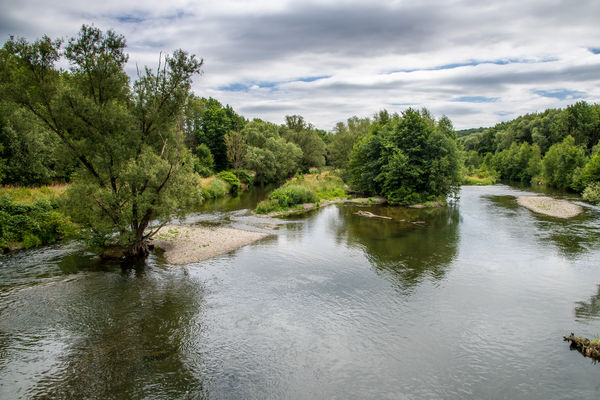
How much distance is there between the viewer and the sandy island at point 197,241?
2420cm

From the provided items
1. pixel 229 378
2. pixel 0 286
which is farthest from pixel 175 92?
pixel 229 378

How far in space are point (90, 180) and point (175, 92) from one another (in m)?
7.73

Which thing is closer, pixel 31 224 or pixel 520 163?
pixel 31 224

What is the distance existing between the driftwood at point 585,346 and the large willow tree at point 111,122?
21108 millimetres

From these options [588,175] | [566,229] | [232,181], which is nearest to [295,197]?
[232,181]

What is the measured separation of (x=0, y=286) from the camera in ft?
58.7

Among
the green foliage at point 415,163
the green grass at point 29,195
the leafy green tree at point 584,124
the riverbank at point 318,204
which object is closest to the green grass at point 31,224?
the green grass at point 29,195

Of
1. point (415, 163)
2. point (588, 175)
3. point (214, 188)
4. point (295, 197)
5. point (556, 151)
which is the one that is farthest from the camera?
point (556, 151)

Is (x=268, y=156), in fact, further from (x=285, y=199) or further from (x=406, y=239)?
(x=406, y=239)

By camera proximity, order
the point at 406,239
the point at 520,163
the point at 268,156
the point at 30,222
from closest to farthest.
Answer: the point at 30,222 → the point at 406,239 → the point at 268,156 → the point at 520,163

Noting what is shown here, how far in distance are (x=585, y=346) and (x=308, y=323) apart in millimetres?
10675

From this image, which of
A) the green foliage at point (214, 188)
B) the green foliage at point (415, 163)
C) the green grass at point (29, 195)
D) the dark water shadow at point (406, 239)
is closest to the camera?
the dark water shadow at point (406, 239)

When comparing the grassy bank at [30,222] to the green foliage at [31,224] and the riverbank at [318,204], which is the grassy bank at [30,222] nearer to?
the green foliage at [31,224]

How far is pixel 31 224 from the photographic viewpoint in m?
24.5
